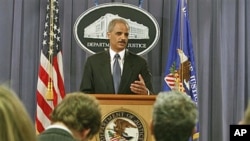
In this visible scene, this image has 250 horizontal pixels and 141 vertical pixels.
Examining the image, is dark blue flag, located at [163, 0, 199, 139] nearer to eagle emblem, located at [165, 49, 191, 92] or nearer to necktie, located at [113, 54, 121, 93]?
eagle emblem, located at [165, 49, 191, 92]

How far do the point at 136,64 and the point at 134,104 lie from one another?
4.11 feet

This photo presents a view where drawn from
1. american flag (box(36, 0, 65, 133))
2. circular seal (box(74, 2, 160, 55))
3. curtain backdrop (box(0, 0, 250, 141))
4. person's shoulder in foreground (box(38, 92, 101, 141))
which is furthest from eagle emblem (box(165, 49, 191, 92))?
person's shoulder in foreground (box(38, 92, 101, 141))

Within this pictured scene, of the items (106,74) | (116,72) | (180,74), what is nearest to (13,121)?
(106,74)

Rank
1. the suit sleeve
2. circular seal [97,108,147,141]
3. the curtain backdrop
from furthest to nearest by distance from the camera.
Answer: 1. the curtain backdrop
2. the suit sleeve
3. circular seal [97,108,147,141]

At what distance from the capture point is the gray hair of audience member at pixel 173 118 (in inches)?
82.8

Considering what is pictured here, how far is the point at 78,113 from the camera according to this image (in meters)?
2.51

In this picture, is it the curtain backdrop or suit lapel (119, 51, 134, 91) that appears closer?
suit lapel (119, 51, 134, 91)

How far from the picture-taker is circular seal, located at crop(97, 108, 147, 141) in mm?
4062

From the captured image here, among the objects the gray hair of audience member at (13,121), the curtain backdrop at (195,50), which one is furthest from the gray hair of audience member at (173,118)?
the curtain backdrop at (195,50)

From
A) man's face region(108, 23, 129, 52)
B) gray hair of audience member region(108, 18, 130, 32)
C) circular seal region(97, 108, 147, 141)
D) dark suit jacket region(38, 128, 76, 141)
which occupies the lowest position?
circular seal region(97, 108, 147, 141)

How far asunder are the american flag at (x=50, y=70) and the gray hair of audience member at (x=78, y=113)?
287 centimetres

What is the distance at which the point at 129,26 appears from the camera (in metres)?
5.79

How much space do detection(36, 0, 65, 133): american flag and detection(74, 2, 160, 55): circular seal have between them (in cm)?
27

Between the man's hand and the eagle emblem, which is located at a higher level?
the eagle emblem
